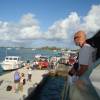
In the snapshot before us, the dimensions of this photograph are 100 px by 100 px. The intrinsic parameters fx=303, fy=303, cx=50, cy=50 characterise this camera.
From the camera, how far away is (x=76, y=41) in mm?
5336

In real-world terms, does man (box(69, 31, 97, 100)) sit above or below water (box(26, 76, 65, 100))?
above

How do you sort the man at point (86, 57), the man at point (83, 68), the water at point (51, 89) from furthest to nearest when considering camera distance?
the water at point (51, 89) < the man at point (86, 57) < the man at point (83, 68)

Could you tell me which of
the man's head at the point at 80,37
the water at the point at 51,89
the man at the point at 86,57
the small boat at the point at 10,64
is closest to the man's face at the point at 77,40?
the man's head at the point at 80,37

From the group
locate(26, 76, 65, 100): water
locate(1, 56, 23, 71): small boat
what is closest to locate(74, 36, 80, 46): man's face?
locate(26, 76, 65, 100): water

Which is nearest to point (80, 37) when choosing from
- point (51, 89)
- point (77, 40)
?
point (77, 40)

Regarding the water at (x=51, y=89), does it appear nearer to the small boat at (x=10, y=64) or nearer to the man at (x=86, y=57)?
the small boat at (x=10, y=64)

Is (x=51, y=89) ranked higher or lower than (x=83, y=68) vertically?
lower

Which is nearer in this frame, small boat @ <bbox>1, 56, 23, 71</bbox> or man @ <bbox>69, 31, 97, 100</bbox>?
man @ <bbox>69, 31, 97, 100</bbox>

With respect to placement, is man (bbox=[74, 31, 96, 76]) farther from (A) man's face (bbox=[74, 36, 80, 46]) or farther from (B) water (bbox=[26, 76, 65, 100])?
(B) water (bbox=[26, 76, 65, 100])

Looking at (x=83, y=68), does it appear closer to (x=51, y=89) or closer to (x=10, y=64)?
(x=51, y=89)

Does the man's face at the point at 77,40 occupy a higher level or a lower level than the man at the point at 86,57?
higher

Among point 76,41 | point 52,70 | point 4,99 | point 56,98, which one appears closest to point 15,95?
point 4,99

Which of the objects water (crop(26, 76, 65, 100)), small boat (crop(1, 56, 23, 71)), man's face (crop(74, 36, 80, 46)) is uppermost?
man's face (crop(74, 36, 80, 46))

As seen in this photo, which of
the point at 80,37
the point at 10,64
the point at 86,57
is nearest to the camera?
the point at 86,57
